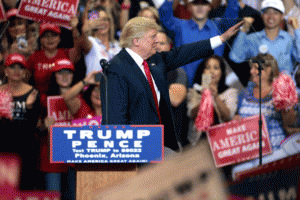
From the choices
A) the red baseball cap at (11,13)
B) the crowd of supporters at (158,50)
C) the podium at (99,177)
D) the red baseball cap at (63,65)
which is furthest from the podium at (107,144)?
the red baseball cap at (11,13)

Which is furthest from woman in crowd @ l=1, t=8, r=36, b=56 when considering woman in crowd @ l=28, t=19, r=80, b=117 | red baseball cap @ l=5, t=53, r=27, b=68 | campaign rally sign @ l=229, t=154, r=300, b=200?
campaign rally sign @ l=229, t=154, r=300, b=200

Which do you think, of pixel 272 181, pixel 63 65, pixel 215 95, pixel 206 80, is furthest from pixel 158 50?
pixel 272 181

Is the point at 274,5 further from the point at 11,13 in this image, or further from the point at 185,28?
the point at 11,13

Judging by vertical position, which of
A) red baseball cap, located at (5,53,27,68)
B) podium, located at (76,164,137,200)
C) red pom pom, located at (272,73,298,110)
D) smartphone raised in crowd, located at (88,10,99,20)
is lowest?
podium, located at (76,164,137,200)

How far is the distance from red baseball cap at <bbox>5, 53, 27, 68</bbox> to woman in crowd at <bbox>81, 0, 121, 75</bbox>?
58 centimetres

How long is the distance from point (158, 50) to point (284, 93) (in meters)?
1.15

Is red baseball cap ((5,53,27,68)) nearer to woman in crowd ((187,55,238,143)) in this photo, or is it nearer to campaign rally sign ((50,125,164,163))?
woman in crowd ((187,55,238,143))

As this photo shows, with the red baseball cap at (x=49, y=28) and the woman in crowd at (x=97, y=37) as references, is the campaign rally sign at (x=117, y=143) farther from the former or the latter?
the red baseball cap at (x=49, y=28)

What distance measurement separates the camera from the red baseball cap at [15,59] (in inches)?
234

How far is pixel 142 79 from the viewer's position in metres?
4.20

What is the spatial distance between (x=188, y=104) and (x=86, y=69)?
1.08 m

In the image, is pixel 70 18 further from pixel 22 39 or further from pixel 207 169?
pixel 207 169

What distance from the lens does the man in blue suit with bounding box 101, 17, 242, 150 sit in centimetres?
410

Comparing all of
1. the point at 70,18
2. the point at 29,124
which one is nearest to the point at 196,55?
the point at 29,124
